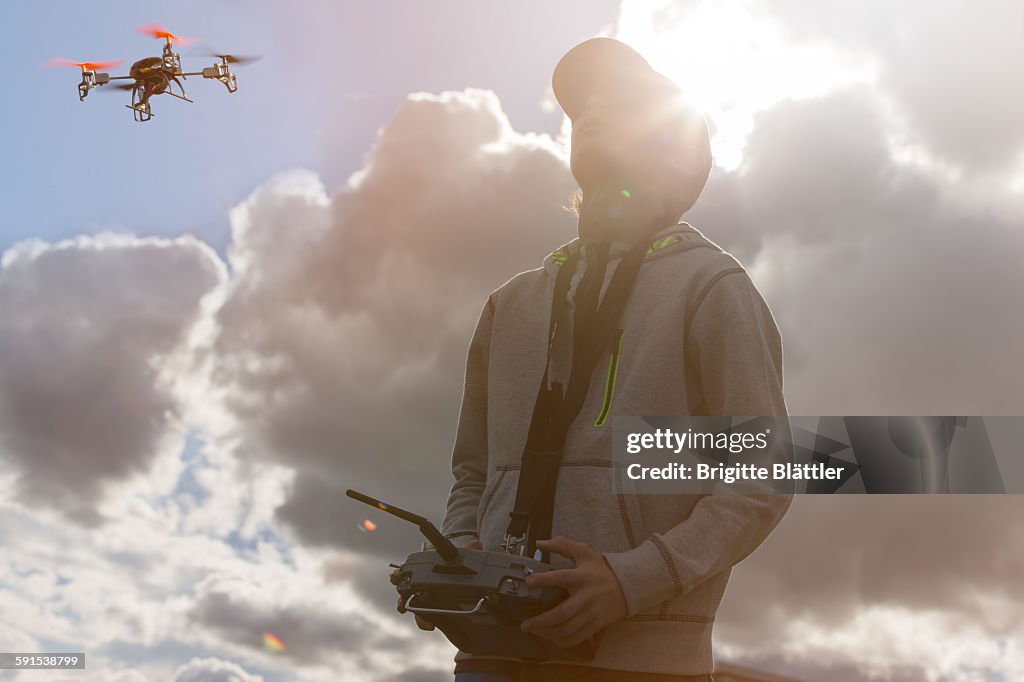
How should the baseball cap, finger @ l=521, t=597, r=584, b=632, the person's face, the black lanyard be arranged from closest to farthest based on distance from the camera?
finger @ l=521, t=597, r=584, b=632 < the black lanyard < the person's face < the baseball cap

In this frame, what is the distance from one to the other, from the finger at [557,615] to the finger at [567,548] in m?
0.14

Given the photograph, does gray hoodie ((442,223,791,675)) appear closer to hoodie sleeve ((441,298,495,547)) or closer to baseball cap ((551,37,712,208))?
hoodie sleeve ((441,298,495,547))

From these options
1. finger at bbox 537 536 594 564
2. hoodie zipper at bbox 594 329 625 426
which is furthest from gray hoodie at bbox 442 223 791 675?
finger at bbox 537 536 594 564

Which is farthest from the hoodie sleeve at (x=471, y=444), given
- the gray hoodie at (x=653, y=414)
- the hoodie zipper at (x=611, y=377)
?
the hoodie zipper at (x=611, y=377)

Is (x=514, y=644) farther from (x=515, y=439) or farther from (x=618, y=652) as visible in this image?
(x=515, y=439)

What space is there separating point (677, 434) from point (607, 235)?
1.03 metres

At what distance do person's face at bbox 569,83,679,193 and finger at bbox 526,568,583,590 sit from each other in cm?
188

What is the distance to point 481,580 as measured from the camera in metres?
2.86

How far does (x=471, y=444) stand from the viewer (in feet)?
13.3

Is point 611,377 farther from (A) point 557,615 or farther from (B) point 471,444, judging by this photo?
(A) point 557,615

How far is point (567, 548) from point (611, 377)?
2.69ft

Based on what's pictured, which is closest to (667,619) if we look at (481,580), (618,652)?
(618,652)

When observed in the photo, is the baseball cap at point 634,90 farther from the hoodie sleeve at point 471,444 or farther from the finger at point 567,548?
the finger at point 567,548

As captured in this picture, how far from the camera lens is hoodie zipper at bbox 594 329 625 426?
3357mm
